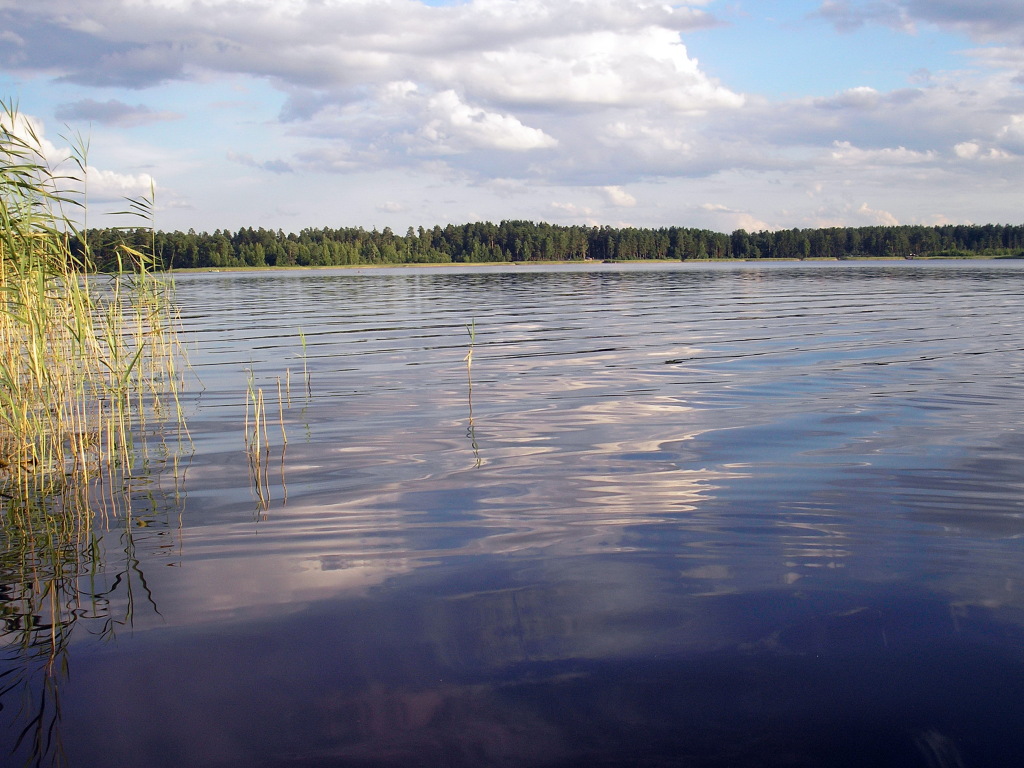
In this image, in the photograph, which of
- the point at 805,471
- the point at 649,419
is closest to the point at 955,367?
the point at 649,419

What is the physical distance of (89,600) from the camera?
18.1 feet

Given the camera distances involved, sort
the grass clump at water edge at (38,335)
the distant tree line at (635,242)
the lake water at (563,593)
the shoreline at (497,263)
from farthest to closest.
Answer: the distant tree line at (635,242)
the shoreline at (497,263)
the grass clump at water edge at (38,335)
the lake water at (563,593)

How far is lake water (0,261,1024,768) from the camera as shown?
156 inches

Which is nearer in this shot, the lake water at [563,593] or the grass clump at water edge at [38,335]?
the lake water at [563,593]

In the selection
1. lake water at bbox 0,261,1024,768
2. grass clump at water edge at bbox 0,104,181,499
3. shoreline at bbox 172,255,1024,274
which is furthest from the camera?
shoreline at bbox 172,255,1024,274

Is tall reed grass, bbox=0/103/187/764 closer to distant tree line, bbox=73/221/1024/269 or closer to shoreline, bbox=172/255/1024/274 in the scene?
shoreline, bbox=172/255/1024/274

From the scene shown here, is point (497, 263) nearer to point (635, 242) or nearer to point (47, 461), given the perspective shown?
point (635, 242)

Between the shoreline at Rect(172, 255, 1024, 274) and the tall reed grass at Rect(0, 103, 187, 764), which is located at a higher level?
the shoreline at Rect(172, 255, 1024, 274)

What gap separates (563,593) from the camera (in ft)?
18.0

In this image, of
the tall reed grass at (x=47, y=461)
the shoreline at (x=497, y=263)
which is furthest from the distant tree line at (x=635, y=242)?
the tall reed grass at (x=47, y=461)

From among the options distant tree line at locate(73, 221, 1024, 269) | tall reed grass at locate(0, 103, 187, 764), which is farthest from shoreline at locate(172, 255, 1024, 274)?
tall reed grass at locate(0, 103, 187, 764)

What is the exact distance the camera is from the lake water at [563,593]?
156 inches

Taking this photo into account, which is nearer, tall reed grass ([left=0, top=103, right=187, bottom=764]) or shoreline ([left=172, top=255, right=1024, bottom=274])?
tall reed grass ([left=0, top=103, right=187, bottom=764])

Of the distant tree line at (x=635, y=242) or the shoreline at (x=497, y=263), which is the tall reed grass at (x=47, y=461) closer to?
the shoreline at (x=497, y=263)
